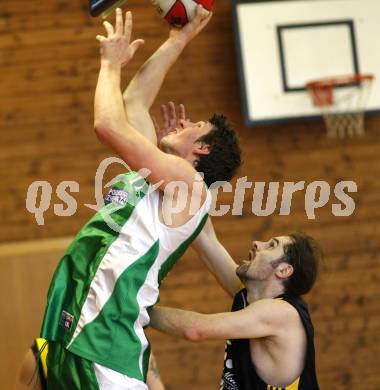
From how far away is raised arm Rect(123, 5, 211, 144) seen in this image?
3.39m

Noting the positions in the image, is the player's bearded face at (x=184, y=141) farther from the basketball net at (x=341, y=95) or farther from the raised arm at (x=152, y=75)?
the basketball net at (x=341, y=95)

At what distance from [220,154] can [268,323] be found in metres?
0.77

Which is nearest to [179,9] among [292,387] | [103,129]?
[103,129]

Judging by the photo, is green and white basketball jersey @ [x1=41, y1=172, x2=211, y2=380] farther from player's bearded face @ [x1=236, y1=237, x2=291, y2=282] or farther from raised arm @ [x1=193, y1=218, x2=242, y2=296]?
raised arm @ [x1=193, y1=218, x2=242, y2=296]

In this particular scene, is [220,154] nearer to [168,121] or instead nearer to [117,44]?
[168,121]

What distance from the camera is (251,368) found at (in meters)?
3.47

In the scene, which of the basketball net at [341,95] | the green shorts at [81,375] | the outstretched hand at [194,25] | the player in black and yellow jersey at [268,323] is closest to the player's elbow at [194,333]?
the player in black and yellow jersey at [268,323]

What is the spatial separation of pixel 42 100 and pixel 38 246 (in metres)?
1.28

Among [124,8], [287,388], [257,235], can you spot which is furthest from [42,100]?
[287,388]

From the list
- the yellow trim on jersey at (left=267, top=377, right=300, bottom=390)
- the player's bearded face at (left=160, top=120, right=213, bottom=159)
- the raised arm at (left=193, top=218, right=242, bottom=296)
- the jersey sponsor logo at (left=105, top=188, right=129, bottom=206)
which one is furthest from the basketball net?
the jersey sponsor logo at (left=105, top=188, right=129, bottom=206)

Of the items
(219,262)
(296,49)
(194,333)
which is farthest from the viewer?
(296,49)

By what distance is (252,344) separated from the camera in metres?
3.51

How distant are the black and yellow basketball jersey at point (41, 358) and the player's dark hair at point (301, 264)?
1137mm

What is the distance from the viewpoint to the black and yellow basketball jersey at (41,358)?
125 inches
